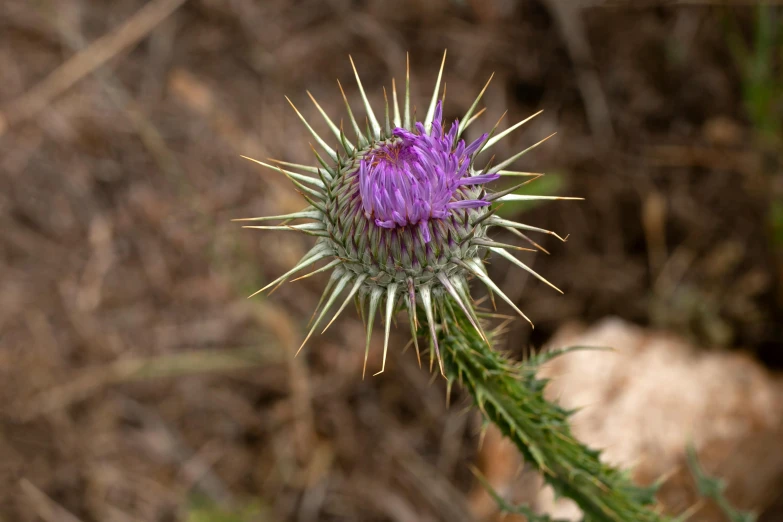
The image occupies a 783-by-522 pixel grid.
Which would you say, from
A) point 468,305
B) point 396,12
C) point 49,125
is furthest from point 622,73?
point 49,125

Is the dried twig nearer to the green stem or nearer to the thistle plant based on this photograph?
the thistle plant

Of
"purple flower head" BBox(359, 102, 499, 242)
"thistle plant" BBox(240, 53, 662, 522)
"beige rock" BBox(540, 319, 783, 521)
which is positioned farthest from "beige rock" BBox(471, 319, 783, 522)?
"purple flower head" BBox(359, 102, 499, 242)

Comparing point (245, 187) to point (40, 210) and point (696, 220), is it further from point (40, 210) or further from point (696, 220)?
point (696, 220)

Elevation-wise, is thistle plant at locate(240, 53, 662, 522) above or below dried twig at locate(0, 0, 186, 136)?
below

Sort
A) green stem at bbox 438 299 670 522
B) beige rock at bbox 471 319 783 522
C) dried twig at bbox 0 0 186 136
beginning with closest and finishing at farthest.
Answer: green stem at bbox 438 299 670 522, beige rock at bbox 471 319 783 522, dried twig at bbox 0 0 186 136

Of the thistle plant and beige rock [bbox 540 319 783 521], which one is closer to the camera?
the thistle plant

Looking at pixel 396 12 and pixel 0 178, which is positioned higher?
pixel 396 12

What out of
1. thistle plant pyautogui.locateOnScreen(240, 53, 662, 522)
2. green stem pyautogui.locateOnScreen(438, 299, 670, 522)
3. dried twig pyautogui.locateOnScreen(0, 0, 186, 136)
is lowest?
green stem pyautogui.locateOnScreen(438, 299, 670, 522)

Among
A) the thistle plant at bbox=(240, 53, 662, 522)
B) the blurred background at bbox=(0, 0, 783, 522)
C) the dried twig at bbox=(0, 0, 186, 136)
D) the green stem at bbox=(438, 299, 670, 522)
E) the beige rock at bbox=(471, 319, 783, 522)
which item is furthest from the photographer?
the dried twig at bbox=(0, 0, 186, 136)
